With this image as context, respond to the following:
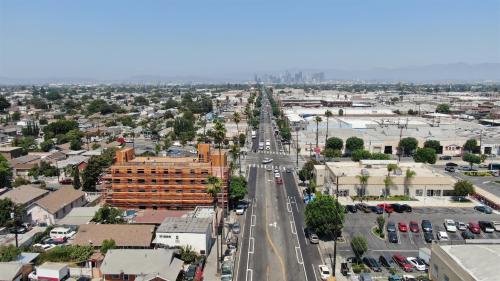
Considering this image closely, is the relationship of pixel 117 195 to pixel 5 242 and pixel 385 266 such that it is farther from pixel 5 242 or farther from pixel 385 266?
pixel 385 266

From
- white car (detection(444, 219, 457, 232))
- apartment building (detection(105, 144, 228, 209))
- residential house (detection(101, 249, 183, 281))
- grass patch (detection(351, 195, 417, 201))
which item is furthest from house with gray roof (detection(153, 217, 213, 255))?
white car (detection(444, 219, 457, 232))

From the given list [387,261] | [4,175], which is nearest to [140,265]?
[387,261]

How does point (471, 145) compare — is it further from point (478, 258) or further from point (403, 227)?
point (478, 258)

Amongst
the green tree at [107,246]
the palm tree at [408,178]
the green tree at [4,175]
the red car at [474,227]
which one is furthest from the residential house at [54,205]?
the red car at [474,227]

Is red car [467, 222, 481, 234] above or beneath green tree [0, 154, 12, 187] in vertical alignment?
beneath

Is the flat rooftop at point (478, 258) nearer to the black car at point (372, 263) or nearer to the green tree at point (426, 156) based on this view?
the black car at point (372, 263)

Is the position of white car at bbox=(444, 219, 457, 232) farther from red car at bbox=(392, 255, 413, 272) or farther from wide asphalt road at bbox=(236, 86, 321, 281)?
wide asphalt road at bbox=(236, 86, 321, 281)
